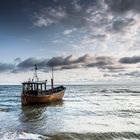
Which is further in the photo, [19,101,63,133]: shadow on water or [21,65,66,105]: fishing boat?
[21,65,66,105]: fishing boat

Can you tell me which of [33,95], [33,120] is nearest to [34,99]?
[33,95]

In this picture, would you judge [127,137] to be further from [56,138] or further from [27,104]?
[27,104]

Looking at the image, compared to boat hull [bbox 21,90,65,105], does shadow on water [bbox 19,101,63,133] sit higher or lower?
lower

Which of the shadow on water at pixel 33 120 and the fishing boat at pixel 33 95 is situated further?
the fishing boat at pixel 33 95

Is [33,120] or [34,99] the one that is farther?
[34,99]

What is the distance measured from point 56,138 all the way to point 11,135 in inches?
118

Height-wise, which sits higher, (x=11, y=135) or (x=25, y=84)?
(x=25, y=84)

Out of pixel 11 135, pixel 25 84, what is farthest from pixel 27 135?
pixel 25 84

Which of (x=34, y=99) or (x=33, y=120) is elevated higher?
(x=34, y=99)

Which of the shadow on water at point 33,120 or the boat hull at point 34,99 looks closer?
the shadow on water at point 33,120

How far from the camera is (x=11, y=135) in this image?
55.0 feet

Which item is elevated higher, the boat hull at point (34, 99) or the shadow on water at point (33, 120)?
the boat hull at point (34, 99)

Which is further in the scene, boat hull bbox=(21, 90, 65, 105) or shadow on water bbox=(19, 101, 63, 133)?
boat hull bbox=(21, 90, 65, 105)

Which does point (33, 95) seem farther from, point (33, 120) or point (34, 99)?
point (33, 120)
